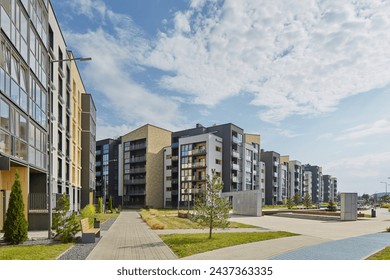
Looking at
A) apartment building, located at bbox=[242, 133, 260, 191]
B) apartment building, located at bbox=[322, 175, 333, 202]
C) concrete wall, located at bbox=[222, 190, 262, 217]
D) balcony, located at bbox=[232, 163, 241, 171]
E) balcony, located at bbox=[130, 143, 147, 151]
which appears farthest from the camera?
apartment building, located at bbox=[322, 175, 333, 202]

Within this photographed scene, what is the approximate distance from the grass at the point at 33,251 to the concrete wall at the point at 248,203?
Answer: 89.1ft

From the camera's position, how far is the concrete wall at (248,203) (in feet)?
127

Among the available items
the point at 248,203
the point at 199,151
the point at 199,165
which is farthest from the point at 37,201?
the point at 199,165

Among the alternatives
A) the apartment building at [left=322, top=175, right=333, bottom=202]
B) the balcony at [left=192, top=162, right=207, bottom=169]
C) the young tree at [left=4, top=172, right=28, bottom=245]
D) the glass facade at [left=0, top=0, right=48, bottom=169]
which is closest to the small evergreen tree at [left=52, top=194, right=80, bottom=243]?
the young tree at [left=4, top=172, right=28, bottom=245]

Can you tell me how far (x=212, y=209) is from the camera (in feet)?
52.8

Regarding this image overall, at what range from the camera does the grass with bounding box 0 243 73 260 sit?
1145cm

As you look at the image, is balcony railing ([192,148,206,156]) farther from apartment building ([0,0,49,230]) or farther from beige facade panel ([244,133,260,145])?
apartment building ([0,0,49,230])

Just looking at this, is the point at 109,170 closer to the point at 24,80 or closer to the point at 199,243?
the point at 24,80

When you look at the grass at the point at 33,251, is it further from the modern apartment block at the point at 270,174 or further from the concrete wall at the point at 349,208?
the modern apartment block at the point at 270,174

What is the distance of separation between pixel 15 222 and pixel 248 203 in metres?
29.7

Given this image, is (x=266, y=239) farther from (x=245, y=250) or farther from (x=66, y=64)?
(x=66, y=64)

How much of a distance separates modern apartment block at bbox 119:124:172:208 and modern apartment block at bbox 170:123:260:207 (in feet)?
13.0

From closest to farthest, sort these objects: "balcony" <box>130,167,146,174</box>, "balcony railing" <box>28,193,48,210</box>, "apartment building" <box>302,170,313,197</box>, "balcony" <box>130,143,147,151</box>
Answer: "balcony railing" <box>28,193,48,210</box> → "balcony" <box>130,143,147,151</box> → "balcony" <box>130,167,146,174</box> → "apartment building" <box>302,170,313,197</box>
